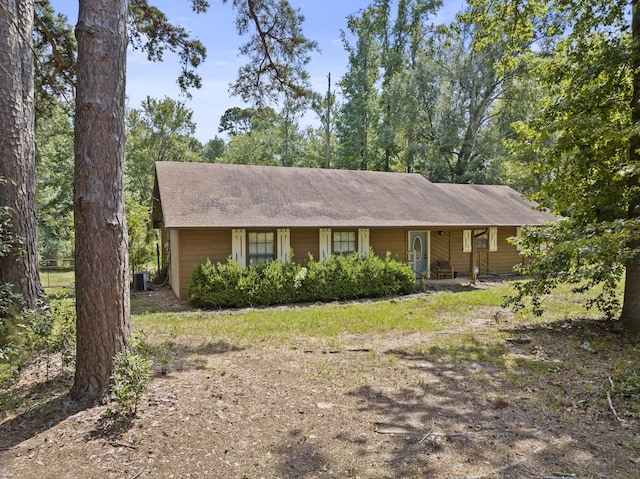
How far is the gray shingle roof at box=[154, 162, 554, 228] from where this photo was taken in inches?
456

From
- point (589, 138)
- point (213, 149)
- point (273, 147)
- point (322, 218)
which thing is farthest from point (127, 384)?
point (213, 149)

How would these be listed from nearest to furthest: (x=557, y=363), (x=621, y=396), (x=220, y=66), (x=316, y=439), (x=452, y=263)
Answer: (x=316, y=439), (x=621, y=396), (x=557, y=363), (x=220, y=66), (x=452, y=263)

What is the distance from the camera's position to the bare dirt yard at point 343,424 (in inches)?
123

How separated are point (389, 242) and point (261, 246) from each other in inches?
184

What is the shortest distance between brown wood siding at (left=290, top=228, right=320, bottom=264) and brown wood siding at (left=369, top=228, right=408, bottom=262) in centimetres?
203

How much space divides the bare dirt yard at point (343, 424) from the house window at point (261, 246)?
6.13 metres

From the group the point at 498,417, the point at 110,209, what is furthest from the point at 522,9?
the point at 110,209

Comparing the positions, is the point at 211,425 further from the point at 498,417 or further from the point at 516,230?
the point at 516,230

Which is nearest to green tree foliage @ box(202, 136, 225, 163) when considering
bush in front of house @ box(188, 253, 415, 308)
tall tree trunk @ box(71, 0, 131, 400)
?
bush in front of house @ box(188, 253, 415, 308)

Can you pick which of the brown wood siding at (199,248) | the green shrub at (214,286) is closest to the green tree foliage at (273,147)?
the brown wood siding at (199,248)

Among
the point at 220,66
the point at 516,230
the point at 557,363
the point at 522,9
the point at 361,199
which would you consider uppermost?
the point at 522,9

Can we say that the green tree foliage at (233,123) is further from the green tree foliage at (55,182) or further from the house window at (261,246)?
the house window at (261,246)

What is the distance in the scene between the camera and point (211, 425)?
3.76 m

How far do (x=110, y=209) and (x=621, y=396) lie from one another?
6.03 m
